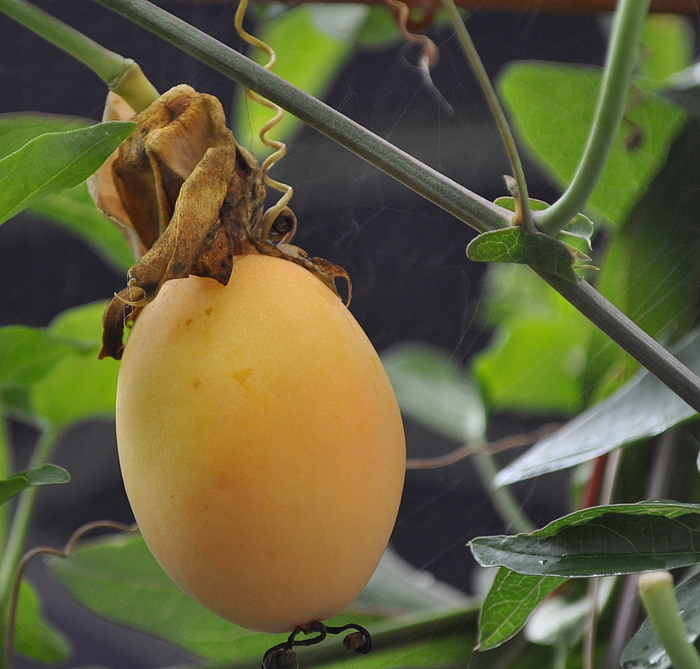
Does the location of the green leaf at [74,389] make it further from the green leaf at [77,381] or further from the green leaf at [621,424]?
the green leaf at [621,424]

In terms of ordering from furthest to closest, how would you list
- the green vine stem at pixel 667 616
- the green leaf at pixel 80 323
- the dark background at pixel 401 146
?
the green leaf at pixel 80 323
the dark background at pixel 401 146
the green vine stem at pixel 667 616

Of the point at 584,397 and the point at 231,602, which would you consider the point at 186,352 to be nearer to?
the point at 231,602

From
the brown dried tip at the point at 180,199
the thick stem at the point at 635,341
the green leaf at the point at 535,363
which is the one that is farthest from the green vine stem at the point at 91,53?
the green leaf at the point at 535,363

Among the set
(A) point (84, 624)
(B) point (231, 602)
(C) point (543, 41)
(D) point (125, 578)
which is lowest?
(A) point (84, 624)

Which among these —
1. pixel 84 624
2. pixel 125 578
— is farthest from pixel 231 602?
pixel 84 624

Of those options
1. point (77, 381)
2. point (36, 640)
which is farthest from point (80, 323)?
point (36, 640)

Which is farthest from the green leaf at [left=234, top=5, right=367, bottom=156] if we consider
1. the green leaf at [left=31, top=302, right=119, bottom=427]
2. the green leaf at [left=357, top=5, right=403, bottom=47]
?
the green leaf at [left=31, top=302, right=119, bottom=427]

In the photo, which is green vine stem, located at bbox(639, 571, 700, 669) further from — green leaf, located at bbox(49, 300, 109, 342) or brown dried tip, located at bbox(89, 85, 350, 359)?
green leaf, located at bbox(49, 300, 109, 342)

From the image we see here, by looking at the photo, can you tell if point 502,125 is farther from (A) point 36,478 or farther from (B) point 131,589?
(B) point 131,589
